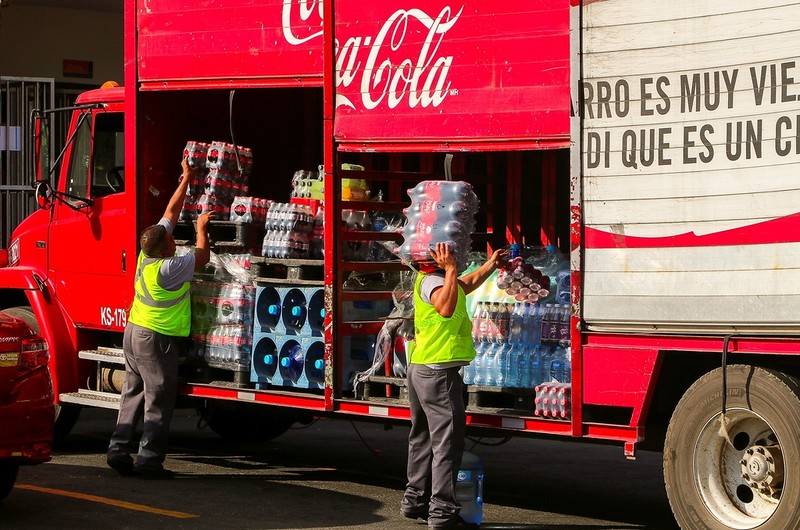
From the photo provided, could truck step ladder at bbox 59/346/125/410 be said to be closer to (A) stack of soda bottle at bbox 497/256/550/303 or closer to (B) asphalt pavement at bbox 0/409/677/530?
(B) asphalt pavement at bbox 0/409/677/530

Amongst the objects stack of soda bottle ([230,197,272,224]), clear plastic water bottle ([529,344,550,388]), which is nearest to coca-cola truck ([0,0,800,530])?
clear plastic water bottle ([529,344,550,388])

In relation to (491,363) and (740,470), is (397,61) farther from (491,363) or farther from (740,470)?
(740,470)

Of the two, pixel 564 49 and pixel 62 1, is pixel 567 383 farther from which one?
pixel 62 1

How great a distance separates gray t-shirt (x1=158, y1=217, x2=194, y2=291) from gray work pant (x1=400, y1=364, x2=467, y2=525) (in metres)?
2.48

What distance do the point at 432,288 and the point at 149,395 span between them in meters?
2.94

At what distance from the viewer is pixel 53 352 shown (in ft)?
37.8

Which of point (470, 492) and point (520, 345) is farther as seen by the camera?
point (520, 345)

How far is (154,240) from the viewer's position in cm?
1025

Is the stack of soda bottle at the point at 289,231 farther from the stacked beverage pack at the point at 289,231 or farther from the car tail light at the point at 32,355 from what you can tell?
the car tail light at the point at 32,355

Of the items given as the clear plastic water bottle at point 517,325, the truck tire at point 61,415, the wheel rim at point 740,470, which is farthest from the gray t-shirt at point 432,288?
the truck tire at point 61,415

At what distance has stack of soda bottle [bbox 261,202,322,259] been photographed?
9.95 metres

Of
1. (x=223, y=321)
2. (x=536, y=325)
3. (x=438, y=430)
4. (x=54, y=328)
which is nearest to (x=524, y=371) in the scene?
(x=536, y=325)

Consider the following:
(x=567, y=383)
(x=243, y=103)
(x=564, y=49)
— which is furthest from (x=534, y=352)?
(x=243, y=103)

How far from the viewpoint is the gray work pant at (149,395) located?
10.3 meters
